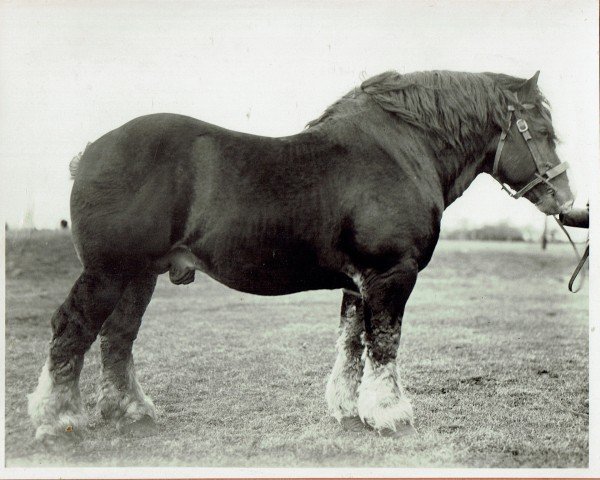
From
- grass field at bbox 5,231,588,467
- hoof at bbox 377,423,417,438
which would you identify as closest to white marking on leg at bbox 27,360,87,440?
grass field at bbox 5,231,588,467

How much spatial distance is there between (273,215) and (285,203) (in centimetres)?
12

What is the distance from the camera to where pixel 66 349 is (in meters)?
4.06

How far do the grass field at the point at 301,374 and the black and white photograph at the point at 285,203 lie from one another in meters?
0.03

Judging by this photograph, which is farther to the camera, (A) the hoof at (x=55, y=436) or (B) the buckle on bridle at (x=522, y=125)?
(B) the buckle on bridle at (x=522, y=125)

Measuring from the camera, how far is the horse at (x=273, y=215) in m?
4.03

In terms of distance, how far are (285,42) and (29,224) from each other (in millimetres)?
2996

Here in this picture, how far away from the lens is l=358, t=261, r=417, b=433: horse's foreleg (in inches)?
159

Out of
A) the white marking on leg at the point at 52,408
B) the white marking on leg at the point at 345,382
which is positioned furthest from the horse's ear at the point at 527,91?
the white marking on leg at the point at 52,408

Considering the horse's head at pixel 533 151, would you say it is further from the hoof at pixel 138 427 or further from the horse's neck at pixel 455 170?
the hoof at pixel 138 427

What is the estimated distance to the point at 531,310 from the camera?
9.62 m

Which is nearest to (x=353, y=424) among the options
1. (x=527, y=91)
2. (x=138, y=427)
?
(x=138, y=427)

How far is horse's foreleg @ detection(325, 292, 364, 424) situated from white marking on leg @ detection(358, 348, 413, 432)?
0.32 m

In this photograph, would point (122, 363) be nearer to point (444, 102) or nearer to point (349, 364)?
point (349, 364)

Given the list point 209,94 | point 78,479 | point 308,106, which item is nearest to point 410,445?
point 78,479
